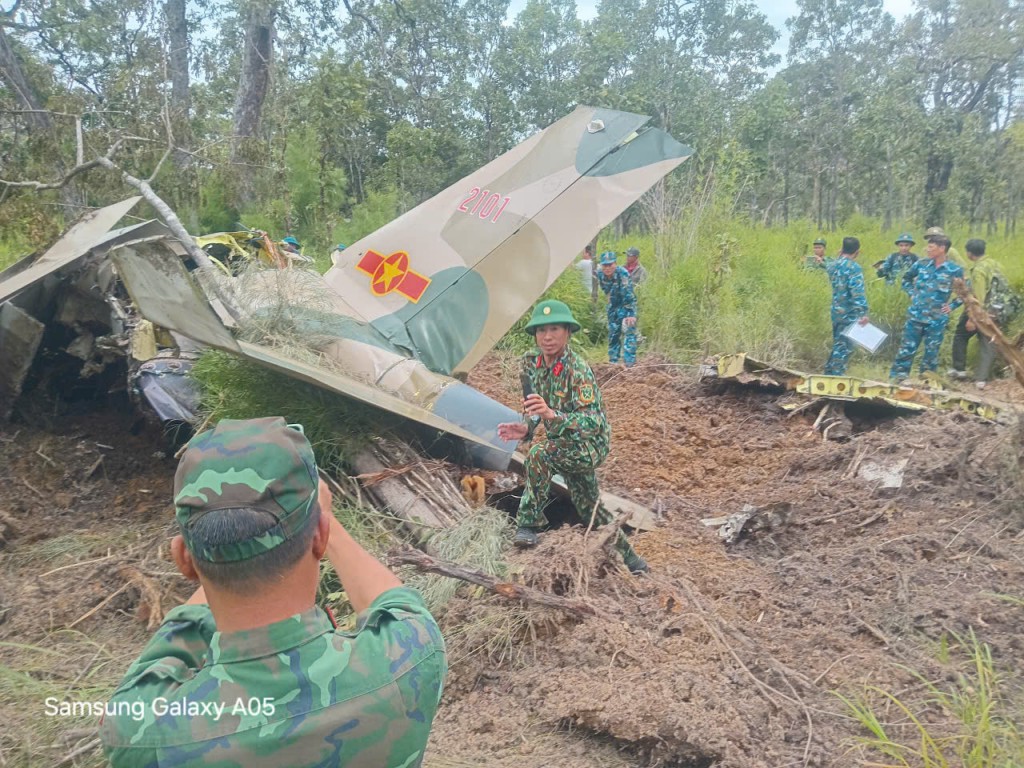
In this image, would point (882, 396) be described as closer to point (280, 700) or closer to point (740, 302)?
point (740, 302)

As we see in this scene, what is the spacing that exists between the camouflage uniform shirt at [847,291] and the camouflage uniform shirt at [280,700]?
9377 millimetres

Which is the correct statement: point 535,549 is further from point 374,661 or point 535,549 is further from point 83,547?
point 374,661

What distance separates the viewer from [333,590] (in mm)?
3854

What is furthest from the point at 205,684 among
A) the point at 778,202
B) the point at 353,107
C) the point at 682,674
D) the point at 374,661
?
the point at 778,202

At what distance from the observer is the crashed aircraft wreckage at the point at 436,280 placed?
184 inches

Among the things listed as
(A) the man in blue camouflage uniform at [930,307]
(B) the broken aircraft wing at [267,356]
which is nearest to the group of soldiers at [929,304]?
(A) the man in blue camouflage uniform at [930,307]

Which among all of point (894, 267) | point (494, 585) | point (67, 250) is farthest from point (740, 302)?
point (494, 585)

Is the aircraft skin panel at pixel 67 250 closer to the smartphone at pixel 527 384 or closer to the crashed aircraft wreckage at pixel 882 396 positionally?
the smartphone at pixel 527 384

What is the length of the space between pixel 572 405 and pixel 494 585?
1.28m

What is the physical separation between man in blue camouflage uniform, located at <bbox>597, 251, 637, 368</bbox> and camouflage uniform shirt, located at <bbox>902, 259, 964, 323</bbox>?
335cm

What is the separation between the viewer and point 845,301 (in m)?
9.58

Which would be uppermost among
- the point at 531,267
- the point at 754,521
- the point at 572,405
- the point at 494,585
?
the point at 531,267

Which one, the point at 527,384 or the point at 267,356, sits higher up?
the point at 267,356

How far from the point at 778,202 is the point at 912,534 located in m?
32.0
